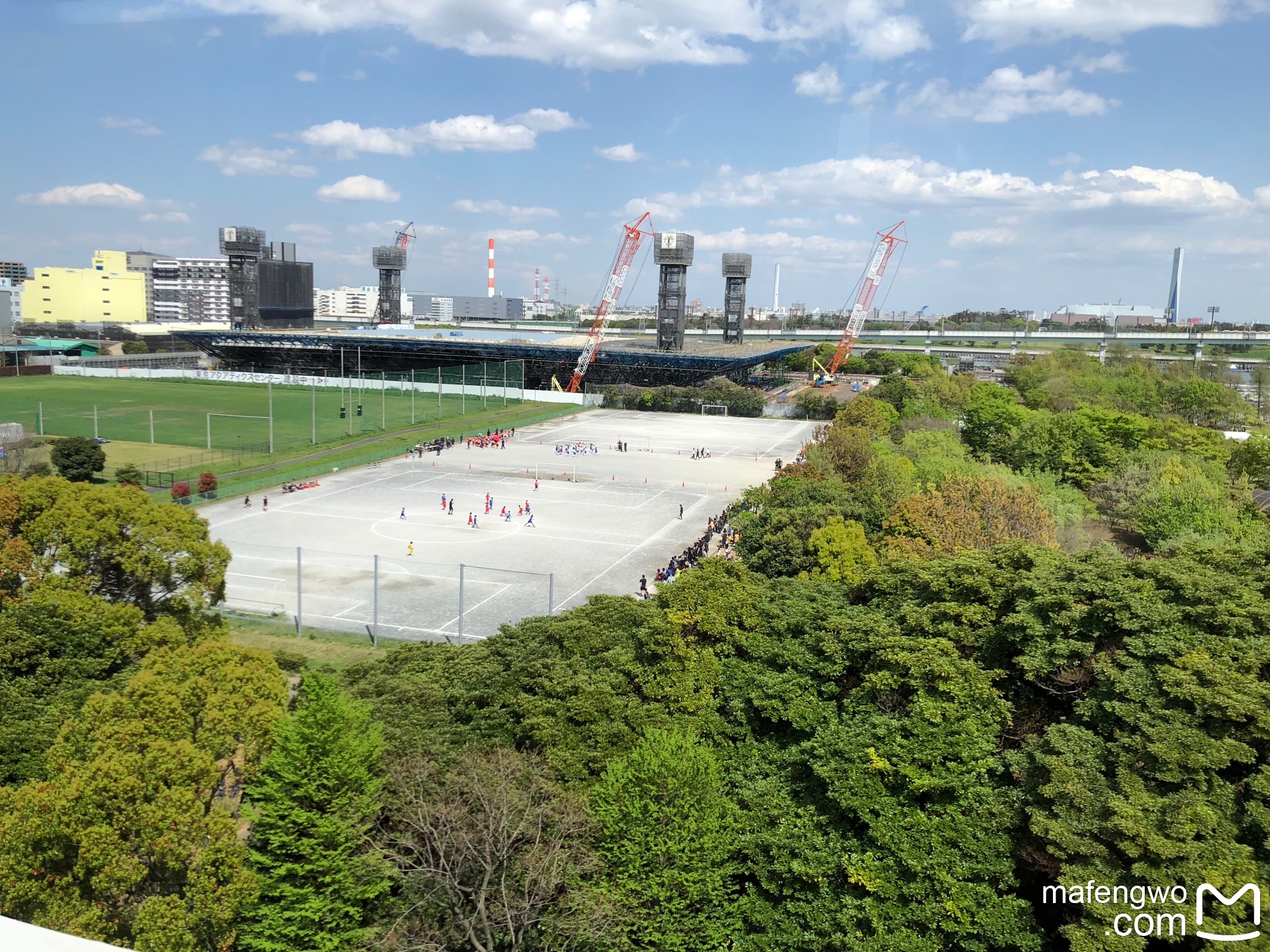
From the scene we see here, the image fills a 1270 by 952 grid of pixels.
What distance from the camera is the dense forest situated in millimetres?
10711

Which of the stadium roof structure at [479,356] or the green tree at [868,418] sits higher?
the stadium roof structure at [479,356]

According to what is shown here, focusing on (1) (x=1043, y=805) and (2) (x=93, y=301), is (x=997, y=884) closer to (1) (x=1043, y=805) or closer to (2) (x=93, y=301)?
(1) (x=1043, y=805)

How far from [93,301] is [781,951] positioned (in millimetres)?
191985

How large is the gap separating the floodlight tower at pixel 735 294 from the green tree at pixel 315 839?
108429mm

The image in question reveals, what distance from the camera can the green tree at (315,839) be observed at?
1091 cm

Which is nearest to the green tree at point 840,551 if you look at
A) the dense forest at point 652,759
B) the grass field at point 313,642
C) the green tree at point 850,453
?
the dense forest at point 652,759

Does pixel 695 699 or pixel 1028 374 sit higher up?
pixel 1028 374

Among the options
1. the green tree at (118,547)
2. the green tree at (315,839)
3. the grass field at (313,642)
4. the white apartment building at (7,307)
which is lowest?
the grass field at (313,642)

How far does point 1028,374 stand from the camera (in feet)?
292

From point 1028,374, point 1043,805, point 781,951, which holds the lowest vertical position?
point 781,951

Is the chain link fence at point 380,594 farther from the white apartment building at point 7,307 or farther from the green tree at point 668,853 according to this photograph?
the white apartment building at point 7,307

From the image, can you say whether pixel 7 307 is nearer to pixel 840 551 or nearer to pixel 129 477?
pixel 129 477

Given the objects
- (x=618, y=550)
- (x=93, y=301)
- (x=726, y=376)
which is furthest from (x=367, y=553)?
(x=93, y=301)

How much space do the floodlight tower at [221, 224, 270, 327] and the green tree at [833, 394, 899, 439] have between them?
329 ft
